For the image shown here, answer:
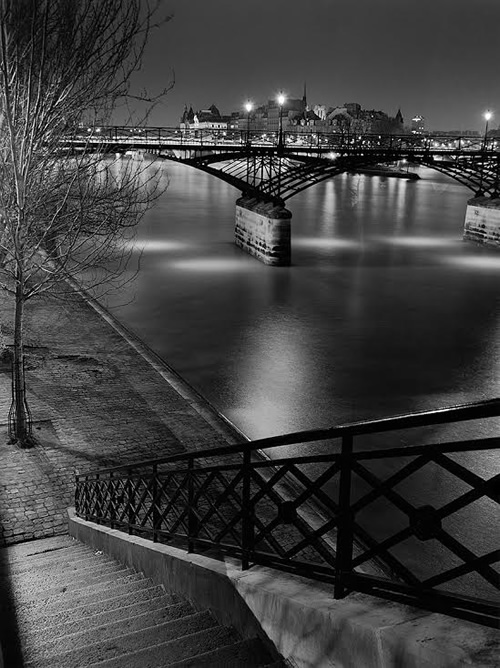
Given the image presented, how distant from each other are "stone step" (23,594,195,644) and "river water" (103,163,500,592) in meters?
4.95

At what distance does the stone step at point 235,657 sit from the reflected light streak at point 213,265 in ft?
89.1

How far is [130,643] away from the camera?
4359 millimetres

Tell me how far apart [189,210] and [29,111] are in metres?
47.4

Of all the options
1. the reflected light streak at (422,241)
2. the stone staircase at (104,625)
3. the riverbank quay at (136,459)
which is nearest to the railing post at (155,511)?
the riverbank quay at (136,459)

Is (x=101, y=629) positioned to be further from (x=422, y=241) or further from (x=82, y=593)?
(x=422, y=241)

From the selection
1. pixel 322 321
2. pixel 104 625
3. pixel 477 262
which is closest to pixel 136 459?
pixel 104 625

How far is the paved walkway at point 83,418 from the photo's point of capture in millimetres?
9352

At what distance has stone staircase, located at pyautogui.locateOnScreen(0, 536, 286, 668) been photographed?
3.87 meters

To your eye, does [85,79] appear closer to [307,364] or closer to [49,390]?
[49,390]

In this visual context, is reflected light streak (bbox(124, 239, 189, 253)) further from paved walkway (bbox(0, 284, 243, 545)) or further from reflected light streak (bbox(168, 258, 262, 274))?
paved walkway (bbox(0, 284, 243, 545))

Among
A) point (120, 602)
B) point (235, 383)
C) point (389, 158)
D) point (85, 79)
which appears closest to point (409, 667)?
point (120, 602)

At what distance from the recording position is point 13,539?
8.31 meters

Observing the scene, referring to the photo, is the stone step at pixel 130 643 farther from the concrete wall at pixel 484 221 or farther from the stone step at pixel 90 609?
the concrete wall at pixel 484 221

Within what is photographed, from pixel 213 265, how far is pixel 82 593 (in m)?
27.0
